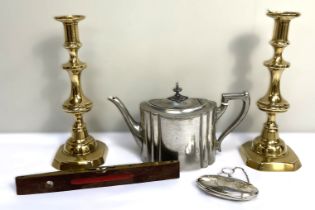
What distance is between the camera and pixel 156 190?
0.52 m

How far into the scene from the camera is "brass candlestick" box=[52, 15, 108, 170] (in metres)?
0.55

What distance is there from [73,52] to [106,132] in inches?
8.6

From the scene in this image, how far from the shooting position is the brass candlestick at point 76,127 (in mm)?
551

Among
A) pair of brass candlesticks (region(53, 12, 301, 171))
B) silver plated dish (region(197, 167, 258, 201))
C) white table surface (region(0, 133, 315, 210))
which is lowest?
white table surface (region(0, 133, 315, 210))

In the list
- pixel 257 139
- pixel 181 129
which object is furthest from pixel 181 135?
pixel 257 139

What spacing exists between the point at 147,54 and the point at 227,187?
0.98ft

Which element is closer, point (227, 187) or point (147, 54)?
point (227, 187)

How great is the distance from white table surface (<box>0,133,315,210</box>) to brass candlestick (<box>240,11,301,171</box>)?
0.6 inches

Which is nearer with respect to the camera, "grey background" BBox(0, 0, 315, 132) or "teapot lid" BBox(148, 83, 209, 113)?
"teapot lid" BBox(148, 83, 209, 113)

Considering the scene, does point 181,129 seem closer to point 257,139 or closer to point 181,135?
point 181,135

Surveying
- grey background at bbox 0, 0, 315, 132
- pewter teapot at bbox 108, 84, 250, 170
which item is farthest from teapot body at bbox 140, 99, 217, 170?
grey background at bbox 0, 0, 315, 132

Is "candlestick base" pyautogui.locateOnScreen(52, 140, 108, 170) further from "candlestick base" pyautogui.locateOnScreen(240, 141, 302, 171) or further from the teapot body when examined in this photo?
"candlestick base" pyautogui.locateOnScreen(240, 141, 302, 171)

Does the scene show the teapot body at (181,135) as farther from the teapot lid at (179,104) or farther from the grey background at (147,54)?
the grey background at (147,54)

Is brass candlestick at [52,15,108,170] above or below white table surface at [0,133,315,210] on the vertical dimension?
above
